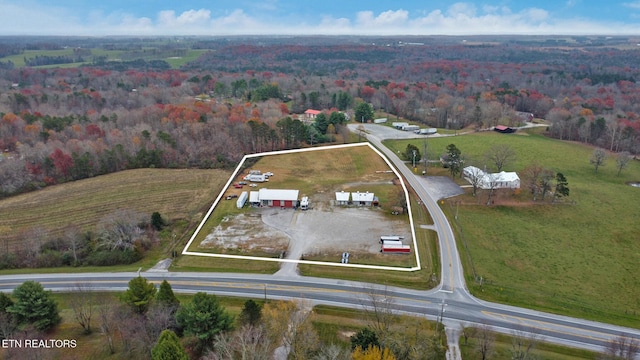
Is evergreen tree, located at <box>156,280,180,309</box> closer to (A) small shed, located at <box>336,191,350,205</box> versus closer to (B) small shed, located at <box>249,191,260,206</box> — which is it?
(B) small shed, located at <box>249,191,260,206</box>

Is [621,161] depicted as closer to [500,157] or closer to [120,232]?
[500,157]

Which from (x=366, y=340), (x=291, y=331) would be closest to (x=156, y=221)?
(x=291, y=331)

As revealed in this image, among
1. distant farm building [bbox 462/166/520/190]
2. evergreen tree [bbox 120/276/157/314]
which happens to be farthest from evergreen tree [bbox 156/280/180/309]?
distant farm building [bbox 462/166/520/190]

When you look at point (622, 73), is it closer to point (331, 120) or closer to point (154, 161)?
point (331, 120)

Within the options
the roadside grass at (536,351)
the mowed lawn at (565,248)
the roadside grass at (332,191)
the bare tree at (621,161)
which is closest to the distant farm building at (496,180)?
the mowed lawn at (565,248)

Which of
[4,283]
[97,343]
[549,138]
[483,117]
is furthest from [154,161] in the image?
[549,138]

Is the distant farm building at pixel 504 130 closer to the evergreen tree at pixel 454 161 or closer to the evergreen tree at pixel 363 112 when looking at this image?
the evergreen tree at pixel 363 112
